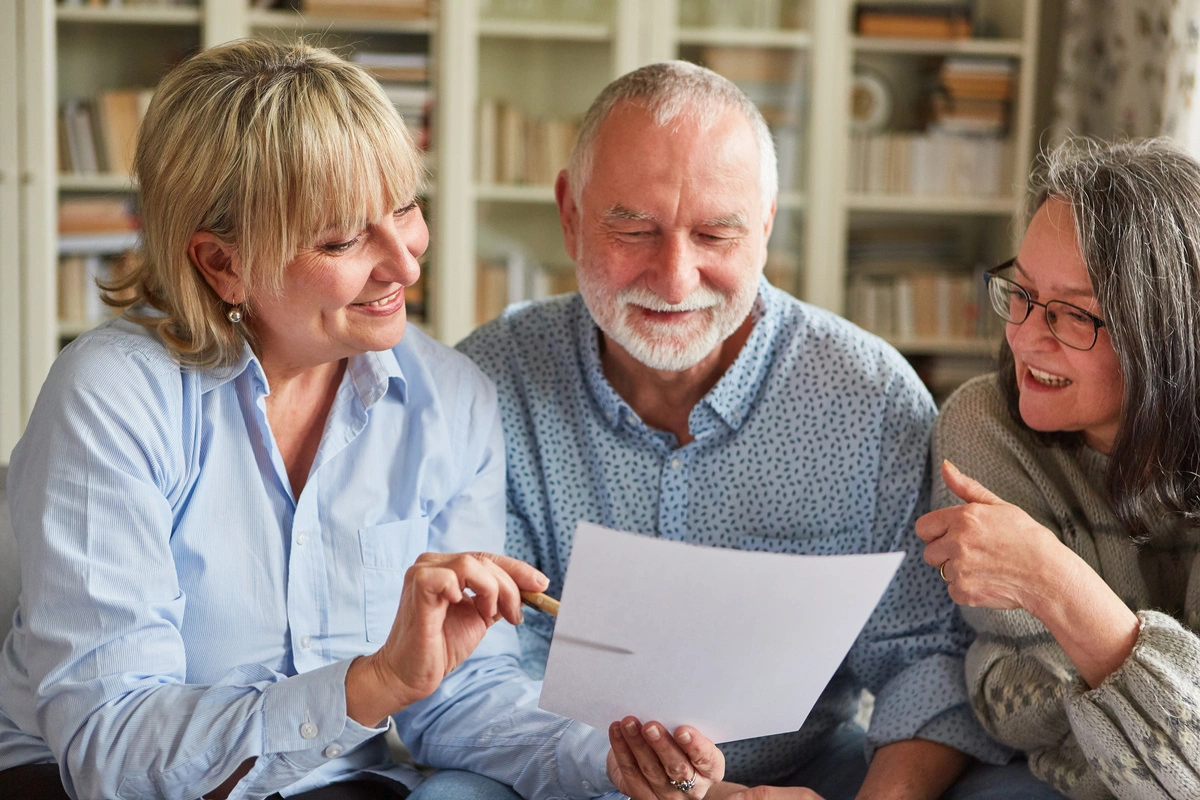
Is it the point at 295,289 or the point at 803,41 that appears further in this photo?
the point at 803,41

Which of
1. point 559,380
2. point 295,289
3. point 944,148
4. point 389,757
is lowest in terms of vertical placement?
point 389,757

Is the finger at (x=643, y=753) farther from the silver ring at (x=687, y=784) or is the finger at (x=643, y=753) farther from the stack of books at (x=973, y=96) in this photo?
the stack of books at (x=973, y=96)

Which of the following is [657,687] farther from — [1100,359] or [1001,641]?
[1100,359]

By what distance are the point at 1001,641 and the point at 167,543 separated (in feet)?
3.01

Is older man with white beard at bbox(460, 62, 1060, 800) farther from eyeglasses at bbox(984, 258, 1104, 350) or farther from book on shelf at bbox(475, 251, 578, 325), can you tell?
book on shelf at bbox(475, 251, 578, 325)

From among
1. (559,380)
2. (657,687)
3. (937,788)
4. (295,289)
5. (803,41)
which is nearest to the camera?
(657,687)

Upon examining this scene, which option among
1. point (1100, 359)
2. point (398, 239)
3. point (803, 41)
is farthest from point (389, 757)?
point (803, 41)

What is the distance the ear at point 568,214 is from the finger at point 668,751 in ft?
2.22

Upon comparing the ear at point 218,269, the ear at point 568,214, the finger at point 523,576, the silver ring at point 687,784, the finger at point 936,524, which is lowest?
the silver ring at point 687,784

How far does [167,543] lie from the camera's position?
1168 millimetres

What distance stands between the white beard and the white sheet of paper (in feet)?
1.60

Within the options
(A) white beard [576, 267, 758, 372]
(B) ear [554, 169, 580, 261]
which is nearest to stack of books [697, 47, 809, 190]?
(B) ear [554, 169, 580, 261]

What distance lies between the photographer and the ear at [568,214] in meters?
1.58

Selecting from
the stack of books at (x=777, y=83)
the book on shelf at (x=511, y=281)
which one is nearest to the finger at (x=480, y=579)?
the book on shelf at (x=511, y=281)
